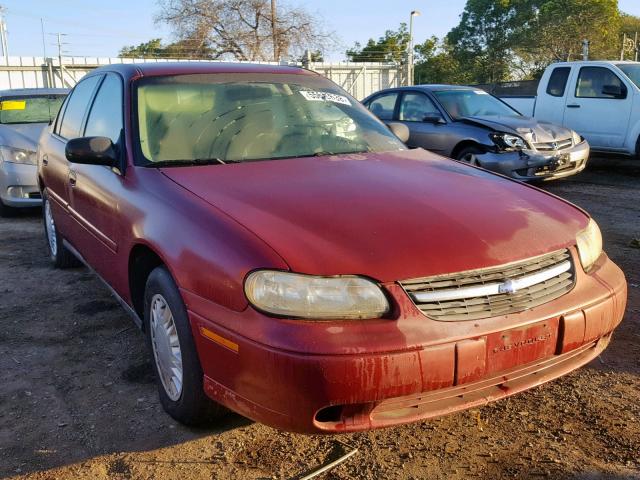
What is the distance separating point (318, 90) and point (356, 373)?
229cm

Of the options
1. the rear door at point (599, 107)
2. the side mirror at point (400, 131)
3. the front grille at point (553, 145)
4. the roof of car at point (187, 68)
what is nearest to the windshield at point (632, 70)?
the rear door at point (599, 107)

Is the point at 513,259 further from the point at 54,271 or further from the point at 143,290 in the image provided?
the point at 54,271

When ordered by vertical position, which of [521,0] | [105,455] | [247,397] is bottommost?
[105,455]

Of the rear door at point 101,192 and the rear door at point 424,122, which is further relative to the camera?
the rear door at point 424,122

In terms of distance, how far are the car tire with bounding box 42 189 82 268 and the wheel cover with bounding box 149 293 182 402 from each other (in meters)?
2.44

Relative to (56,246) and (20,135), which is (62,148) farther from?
(20,135)

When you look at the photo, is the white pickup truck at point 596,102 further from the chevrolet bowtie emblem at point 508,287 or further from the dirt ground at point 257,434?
the chevrolet bowtie emblem at point 508,287

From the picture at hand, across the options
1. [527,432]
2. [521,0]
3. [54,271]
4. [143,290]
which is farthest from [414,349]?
[521,0]

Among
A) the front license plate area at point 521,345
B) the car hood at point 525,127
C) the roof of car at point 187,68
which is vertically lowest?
the front license plate area at point 521,345

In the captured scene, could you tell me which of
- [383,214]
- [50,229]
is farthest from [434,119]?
[383,214]

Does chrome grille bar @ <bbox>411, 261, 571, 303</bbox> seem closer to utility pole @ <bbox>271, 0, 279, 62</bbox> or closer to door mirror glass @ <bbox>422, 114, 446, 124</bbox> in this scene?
door mirror glass @ <bbox>422, 114, 446, 124</bbox>

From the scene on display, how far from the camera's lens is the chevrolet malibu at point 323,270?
2.11 m

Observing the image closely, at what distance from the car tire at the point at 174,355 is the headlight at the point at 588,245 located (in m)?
1.63

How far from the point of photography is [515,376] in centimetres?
234
